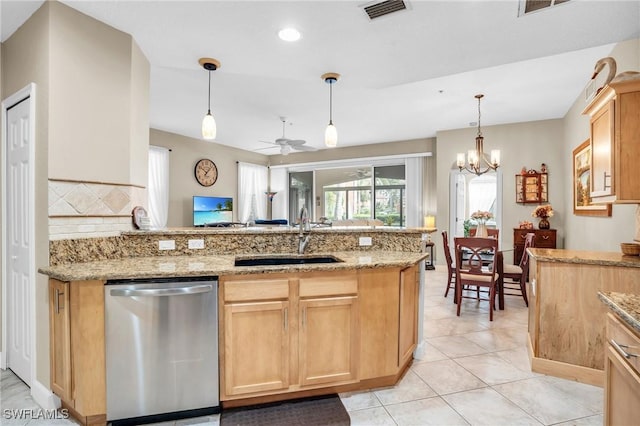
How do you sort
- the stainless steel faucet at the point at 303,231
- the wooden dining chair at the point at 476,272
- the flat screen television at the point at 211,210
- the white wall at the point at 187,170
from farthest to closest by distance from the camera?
the flat screen television at the point at 211,210 → the white wall at the point at 187,170 → the wooden dining chair at the point at 476,272 → the stainless steel faucet at the point at 303,231

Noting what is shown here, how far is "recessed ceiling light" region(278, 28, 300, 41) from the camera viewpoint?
92.9 inches

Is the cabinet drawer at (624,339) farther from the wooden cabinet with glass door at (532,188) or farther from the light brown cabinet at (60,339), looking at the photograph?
the wooden cabinet with glass door at (532,188)

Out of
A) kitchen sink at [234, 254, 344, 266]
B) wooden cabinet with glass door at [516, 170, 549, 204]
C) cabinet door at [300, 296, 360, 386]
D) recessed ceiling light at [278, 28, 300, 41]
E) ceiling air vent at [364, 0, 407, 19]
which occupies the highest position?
recessed ceiling light at [278, 28, 300, 41]

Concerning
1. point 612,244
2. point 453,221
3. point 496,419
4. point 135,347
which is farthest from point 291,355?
point 453,221

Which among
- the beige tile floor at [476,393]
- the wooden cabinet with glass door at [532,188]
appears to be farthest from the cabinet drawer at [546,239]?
the beige tile floor at [476,393]

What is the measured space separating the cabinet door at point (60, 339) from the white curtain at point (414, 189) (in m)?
6.54

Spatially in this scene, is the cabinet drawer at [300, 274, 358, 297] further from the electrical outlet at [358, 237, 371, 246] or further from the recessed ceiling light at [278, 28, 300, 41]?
the recessed ceiling light at [278, 28, 300, 41]

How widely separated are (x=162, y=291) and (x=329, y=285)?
3.22 ft

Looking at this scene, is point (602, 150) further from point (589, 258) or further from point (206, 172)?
point (206, 172)

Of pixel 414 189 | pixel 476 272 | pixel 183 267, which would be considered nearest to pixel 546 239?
pixel 476 272

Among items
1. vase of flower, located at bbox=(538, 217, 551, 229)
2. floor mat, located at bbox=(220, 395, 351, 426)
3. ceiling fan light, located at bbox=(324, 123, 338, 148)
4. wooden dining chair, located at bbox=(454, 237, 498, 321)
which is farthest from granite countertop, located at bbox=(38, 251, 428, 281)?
vase of flower, located at bbox=(538, 217, 551, 229)

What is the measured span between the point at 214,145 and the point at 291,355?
640 cm

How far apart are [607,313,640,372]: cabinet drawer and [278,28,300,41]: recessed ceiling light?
8.07 ft

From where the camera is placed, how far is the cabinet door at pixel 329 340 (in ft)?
6.73
